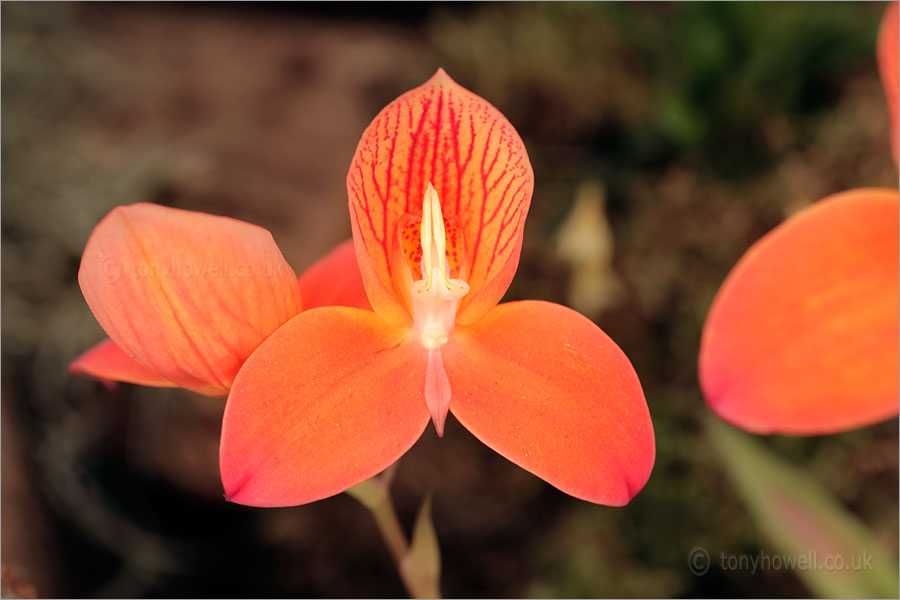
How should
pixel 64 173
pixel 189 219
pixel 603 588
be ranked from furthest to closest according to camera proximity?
pixel 64 173
pixel 603 588
pixel 189 219

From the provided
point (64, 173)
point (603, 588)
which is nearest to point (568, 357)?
point (603, 588)

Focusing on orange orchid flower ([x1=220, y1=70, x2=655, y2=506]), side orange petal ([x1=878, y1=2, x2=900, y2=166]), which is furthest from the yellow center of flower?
side orange petal ([x1=878, y1=2, x2=900, y2=166])

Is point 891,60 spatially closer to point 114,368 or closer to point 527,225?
point 114,368

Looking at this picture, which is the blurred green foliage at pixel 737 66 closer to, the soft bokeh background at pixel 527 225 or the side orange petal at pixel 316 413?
the soft bokeh background at pixel 527 225

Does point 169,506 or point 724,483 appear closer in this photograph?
point 724,483

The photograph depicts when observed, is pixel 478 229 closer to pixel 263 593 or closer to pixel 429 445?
pixel 429 445

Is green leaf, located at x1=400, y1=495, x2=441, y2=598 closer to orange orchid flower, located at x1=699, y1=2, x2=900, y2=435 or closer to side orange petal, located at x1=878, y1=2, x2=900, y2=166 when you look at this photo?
orange orchid flower, located at x1=699, y1=2, x2=900, y2=435
